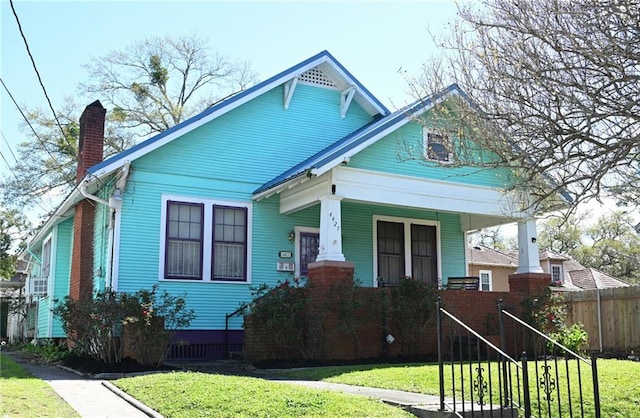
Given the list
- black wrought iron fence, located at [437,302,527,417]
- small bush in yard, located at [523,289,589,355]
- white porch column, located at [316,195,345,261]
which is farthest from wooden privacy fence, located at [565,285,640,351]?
black wrought iron fence, located at [437,302,527,417]

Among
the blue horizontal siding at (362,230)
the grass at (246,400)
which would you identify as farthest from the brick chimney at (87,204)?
the grass at (246,400)

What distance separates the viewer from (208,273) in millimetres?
16516

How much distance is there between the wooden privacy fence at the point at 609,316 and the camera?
1847 centimetres

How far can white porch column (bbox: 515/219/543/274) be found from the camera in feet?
57.0

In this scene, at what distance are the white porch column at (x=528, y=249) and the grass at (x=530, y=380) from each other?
4094 millimetres

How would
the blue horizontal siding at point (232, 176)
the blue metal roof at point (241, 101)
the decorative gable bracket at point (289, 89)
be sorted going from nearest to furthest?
the blue metal roof at point (241, 101) → the blue horizontal siding at point (232, 176) → the decorative gable bracket at point (289, 89)

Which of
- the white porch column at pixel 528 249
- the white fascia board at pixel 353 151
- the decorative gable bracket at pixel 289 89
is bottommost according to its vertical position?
the white porch column at pixel 528 249

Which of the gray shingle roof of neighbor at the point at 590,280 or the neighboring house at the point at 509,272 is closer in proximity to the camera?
the neighboring house at the point at 509,272

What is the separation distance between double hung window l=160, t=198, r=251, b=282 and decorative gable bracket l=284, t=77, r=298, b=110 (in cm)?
307

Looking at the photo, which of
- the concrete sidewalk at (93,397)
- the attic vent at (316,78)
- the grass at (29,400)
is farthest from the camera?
the attic vent at (316,78)

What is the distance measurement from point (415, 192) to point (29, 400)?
993 centimetres

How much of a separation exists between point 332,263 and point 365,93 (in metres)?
6.64

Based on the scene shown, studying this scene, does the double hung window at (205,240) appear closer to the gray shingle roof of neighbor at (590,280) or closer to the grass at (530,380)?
the grass at (530,380)

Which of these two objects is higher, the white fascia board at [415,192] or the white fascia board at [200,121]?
the white fascia board at [200,121]
